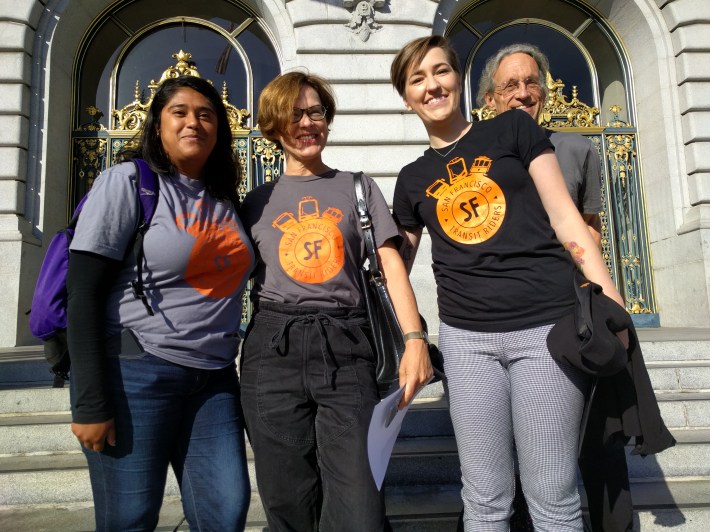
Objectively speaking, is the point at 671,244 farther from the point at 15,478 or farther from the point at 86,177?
the point at 86,177

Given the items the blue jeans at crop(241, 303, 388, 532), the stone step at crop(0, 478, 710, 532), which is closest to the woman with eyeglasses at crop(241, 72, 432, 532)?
the blue jeans at crop(241, 303, 388, 532)

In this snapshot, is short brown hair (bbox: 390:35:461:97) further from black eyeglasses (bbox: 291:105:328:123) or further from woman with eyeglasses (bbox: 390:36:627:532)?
black eyeglasses (bbox: 291:105:328:123)

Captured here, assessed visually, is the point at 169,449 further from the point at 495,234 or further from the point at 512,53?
the point at 512,53

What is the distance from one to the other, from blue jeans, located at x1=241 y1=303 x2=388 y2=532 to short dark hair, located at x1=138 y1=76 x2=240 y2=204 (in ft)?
2.03

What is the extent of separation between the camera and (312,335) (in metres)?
1.75

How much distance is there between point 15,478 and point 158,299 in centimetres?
239

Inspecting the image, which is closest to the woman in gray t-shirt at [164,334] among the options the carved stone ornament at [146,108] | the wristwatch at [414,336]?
the wristwatch at [414,336]

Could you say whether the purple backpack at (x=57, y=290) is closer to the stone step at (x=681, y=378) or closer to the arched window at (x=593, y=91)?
the stone step at (x=681, y=378)

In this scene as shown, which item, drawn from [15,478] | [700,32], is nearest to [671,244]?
[700,32]

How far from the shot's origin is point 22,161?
670 cm

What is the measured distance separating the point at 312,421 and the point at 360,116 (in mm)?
5698

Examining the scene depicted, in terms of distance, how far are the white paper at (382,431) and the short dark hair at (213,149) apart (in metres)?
1.02

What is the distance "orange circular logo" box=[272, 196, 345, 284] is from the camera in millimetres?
1854

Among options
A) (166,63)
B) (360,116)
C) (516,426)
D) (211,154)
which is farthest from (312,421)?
(166,63)
